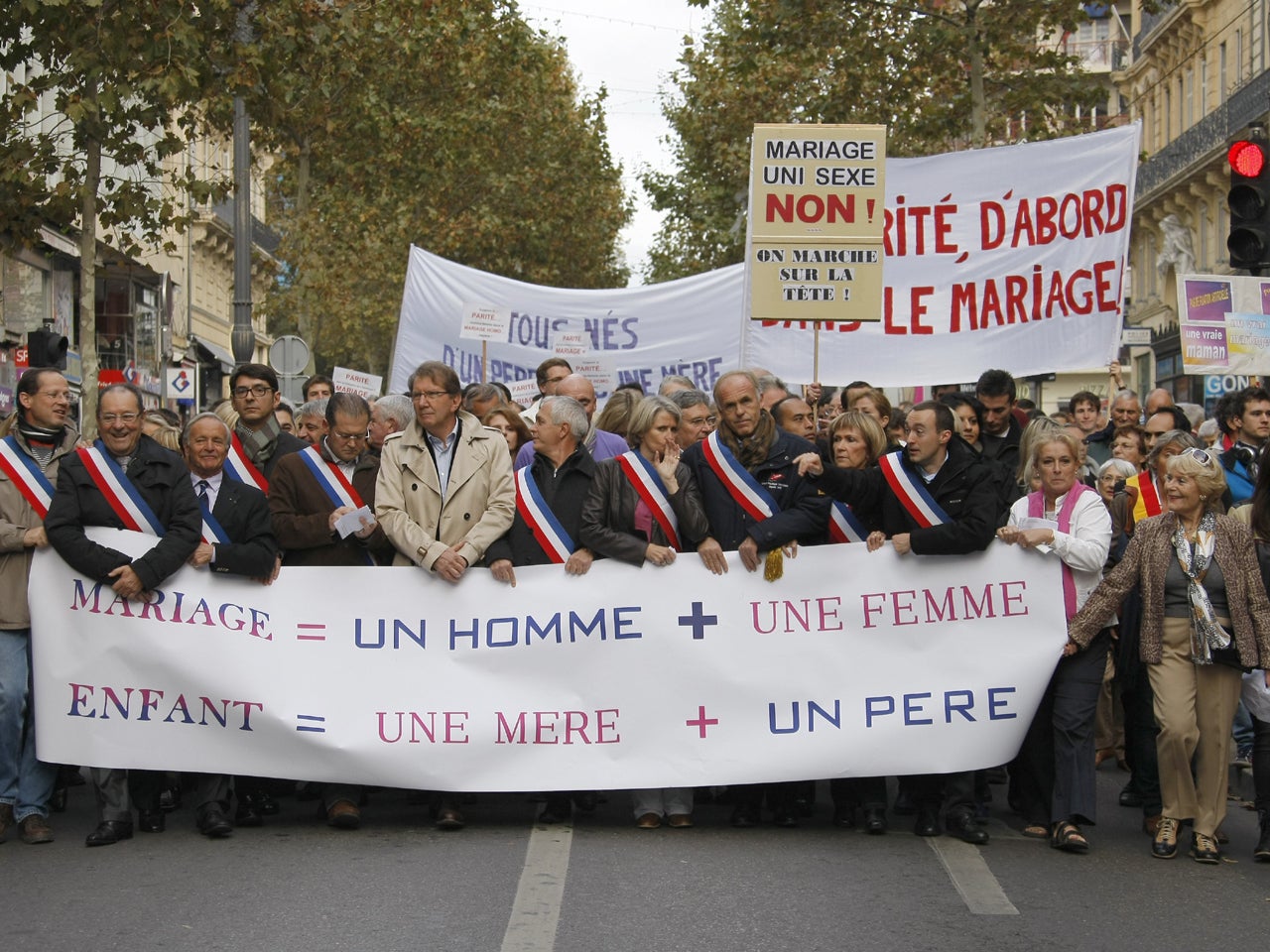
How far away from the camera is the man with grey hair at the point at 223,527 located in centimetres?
844

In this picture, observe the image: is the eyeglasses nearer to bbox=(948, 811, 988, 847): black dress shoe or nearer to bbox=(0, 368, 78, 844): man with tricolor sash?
bbox=(948, 811, 988, 847): black dress shoe

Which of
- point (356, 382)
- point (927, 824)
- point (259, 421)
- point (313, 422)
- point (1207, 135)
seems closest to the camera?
point (927, 824)

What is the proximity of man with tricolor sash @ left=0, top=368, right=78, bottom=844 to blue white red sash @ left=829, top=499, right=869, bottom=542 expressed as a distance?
343 centimetres

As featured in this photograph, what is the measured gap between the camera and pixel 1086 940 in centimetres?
656

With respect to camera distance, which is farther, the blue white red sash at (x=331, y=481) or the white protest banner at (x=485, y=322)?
the white protest banner at (x=485, y=322)

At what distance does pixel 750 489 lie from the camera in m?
8.46

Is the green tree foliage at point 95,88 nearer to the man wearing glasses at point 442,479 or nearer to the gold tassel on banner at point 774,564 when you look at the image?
the man wearing glasses at point 442,479

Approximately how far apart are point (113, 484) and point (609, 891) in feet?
9.35

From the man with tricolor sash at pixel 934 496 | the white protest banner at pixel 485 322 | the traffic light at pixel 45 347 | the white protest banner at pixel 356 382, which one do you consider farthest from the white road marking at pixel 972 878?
the white protest banner at pixel 356 382

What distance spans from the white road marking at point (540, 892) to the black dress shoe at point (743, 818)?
0.74m

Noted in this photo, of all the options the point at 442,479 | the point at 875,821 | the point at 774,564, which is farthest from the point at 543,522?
the point at 875,821

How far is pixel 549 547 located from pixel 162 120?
9789 millimetres

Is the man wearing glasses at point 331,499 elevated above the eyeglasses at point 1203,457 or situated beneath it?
situated beneath

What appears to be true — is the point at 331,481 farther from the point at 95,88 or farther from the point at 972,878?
the point at 95,88
